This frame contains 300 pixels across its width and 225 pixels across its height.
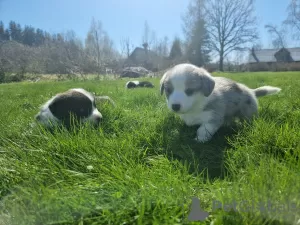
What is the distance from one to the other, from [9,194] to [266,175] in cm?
173

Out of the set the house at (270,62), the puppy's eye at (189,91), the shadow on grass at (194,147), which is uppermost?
the house at (270,62)

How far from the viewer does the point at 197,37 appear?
627 cm

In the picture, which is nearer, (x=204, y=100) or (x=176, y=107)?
(x=176, y=107)

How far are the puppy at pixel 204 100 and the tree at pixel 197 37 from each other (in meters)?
2.39

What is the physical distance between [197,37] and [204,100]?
3.44 metres

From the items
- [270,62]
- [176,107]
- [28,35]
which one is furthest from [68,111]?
[270,62]

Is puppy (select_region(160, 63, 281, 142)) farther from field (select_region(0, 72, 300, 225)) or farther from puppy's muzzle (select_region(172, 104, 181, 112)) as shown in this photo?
field (select_region(0, 72, 300, 225))

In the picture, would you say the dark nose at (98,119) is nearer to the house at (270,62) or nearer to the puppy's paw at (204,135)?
the puppy's paw at (204,135)

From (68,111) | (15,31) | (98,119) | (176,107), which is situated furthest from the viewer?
(15,31)

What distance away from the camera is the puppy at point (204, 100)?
3.10 m

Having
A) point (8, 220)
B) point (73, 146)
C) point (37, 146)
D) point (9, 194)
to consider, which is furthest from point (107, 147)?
point (8, 220)

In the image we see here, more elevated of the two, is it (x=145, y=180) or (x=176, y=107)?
(x=176, y=107)

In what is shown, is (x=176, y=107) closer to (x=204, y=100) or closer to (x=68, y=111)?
(x=204, y=100)

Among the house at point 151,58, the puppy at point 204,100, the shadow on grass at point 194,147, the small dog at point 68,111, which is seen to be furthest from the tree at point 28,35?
the house at point 151,58
